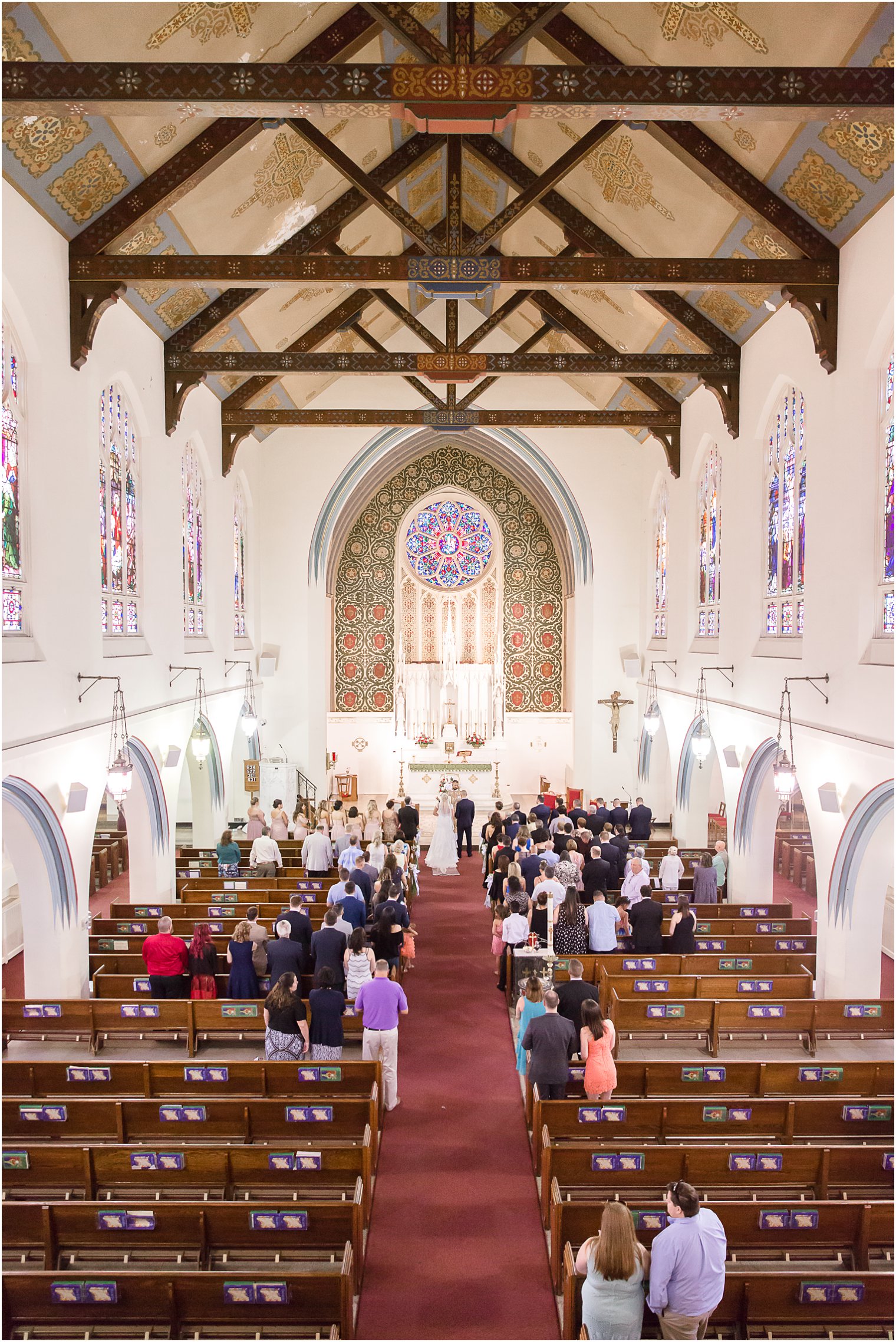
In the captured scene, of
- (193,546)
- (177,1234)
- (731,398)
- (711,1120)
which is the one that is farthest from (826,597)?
(193,546)

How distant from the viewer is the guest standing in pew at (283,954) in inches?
352

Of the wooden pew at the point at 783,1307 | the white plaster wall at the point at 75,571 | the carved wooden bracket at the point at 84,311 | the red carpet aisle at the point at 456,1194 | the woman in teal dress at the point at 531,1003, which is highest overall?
the carved wooden bracket at the point at 84,311

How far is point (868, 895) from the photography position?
10750 millimetres

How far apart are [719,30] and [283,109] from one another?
178 inches

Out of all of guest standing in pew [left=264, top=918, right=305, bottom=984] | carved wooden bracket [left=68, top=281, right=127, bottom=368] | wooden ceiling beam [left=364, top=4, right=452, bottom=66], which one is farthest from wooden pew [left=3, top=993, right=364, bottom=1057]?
wooden ceiling beam [left=364, top=4, right=452, bottom=66]

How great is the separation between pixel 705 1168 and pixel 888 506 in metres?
6.62

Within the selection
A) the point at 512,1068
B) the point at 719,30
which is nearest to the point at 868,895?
the point at 512,1068

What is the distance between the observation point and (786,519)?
13180 mm

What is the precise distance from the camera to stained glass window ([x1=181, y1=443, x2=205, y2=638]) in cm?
1653

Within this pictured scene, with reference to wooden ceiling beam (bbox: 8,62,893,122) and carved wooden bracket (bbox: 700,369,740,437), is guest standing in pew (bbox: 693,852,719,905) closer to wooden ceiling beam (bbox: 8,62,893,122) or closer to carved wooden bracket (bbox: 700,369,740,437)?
carved wooden bracket (bbox: 700,369,740,437)

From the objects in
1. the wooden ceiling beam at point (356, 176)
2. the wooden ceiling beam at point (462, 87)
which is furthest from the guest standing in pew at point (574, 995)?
the wooden ceiling beam at point (356, 176)

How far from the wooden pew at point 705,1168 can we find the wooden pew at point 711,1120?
1.18ft

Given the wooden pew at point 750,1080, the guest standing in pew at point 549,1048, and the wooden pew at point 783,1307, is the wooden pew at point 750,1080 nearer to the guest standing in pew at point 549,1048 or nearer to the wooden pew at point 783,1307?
the guest standing in pew at point 549,1048

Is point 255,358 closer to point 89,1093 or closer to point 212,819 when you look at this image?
point 212,819
